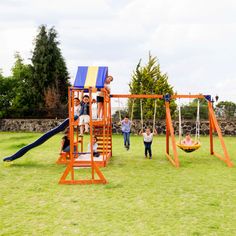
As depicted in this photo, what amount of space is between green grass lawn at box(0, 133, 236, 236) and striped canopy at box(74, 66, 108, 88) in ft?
8.30

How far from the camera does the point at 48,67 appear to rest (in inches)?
1464

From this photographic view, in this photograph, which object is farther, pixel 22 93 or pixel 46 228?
pixel 22 93

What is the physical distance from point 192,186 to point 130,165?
3.66 metres

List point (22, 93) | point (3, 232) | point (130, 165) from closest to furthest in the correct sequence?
point (3, 232)
point (130, 165)
point (22, 93)

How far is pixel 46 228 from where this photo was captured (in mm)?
5809

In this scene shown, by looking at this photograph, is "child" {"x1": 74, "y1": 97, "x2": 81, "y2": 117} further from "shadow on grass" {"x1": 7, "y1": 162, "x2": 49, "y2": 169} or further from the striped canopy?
"shadow on grass" {"x1": 7, "y1": 162, "x2": 49, "y2": 169}

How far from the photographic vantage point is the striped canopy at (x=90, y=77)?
1041cm

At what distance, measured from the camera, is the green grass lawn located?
5.81 meters

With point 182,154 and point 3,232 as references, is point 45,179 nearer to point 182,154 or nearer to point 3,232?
point 3,232

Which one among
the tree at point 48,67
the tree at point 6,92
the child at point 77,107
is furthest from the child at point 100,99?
the tree at point 48,67

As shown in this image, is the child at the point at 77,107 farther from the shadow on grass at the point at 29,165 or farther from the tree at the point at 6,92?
the tree at the point at 6,92

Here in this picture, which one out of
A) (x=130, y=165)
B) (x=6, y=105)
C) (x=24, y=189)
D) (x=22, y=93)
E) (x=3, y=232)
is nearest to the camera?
(x=3, y=232)

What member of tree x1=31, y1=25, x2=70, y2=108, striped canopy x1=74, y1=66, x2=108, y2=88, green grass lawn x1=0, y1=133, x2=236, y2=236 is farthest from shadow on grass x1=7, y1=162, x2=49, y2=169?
tree x1=31, y1=25, x2=70, y2=108

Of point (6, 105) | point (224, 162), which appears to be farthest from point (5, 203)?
point (6, 105)
